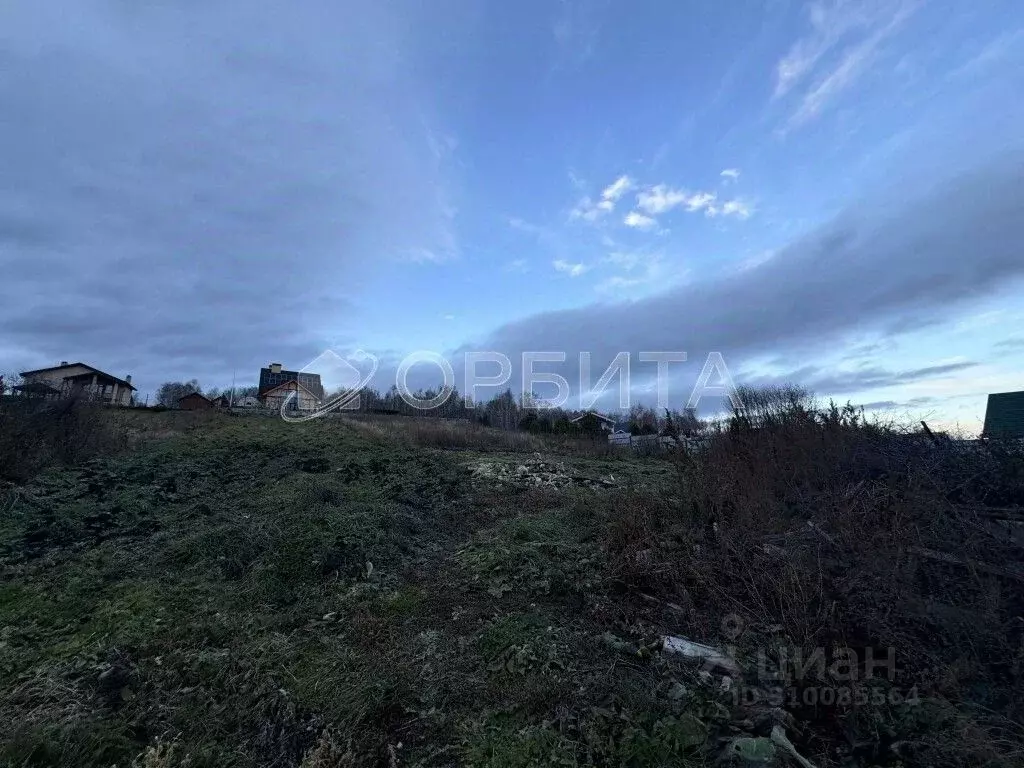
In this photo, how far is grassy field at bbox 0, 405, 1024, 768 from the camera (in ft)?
9.23

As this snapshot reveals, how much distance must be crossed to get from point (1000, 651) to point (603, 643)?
2.53 metres

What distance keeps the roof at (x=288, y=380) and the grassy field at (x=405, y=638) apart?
38769mm

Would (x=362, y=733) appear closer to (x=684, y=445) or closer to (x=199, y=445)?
(x=684, y=445)

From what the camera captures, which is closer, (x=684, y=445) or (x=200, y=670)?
(x=200, y=670)

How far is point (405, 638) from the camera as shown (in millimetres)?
4277

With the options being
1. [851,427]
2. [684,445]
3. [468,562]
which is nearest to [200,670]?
[468,562]

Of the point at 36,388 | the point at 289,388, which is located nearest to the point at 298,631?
the point at 36,388

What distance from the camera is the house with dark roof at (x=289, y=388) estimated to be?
A: 142ft

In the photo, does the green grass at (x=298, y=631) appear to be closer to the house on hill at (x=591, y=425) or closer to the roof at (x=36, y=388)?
the roof at (x=36, y=388)

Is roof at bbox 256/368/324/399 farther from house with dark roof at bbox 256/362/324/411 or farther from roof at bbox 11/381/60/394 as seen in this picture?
roof at bbox 11/381/60/394

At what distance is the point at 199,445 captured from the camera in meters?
15.2

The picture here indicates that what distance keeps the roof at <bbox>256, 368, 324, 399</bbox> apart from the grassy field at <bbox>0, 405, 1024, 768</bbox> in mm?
38769

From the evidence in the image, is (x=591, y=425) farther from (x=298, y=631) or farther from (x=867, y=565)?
(x=298, y=631)

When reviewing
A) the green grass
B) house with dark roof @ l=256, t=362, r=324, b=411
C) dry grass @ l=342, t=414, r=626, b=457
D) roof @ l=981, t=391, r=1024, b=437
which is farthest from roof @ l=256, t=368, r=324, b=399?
roof @ l=981, t=391, r=1024, b=437
